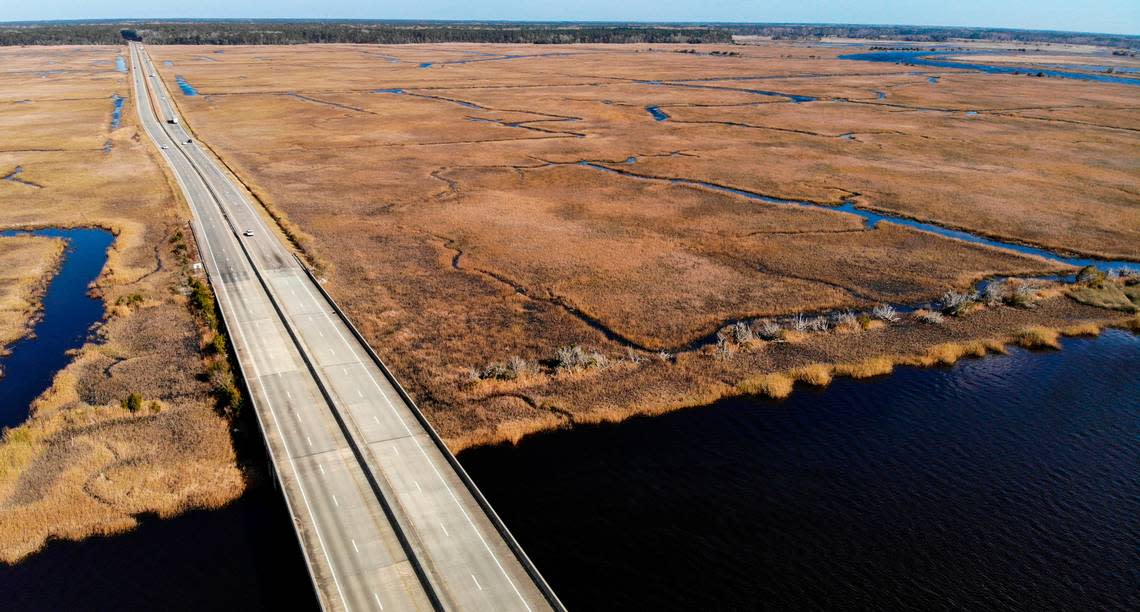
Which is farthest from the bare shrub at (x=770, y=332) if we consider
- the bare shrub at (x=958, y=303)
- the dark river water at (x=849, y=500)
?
the bare shrub at (x=958, y=303)

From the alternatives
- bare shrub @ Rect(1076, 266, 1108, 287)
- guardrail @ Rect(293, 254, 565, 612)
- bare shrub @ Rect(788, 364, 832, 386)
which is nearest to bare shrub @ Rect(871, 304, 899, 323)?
bare shrub @ Rect(788, 364, 832, 386)

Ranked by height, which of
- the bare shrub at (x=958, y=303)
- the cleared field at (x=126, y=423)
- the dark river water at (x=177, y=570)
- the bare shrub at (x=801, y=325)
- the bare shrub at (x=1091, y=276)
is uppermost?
the bare shrub at (x=1091, y=276)

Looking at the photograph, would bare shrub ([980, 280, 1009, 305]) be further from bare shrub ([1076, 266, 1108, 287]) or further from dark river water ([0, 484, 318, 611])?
dark river water ([0, 484, 318, 611])

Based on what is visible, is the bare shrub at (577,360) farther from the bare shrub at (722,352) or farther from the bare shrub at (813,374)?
the bare shrub at (813,374)

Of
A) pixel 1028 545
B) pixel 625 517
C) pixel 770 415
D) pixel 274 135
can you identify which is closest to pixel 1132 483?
pixel 1028 545

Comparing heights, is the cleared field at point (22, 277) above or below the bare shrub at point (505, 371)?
above

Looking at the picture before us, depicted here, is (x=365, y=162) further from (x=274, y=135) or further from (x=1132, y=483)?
(x=1132, y=483)

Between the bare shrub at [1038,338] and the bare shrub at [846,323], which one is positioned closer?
the bare shrub at [1038,338]
